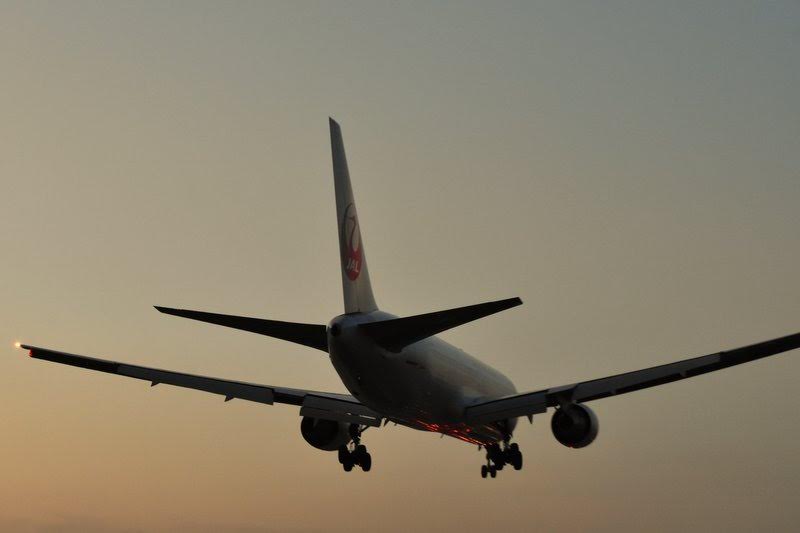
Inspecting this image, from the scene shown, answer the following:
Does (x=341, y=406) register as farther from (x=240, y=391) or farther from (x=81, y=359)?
(x=81, y=359)

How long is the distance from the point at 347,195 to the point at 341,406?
7.35 metres

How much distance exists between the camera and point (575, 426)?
113ft

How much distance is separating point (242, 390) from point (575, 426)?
1144 centimetres

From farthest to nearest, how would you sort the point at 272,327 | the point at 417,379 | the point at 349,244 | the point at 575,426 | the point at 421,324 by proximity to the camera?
the point at 575,426 → the point at 417,379 → the point at 349,244 → the point at 272,327 → the point at 421,324

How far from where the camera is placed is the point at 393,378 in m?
30.3

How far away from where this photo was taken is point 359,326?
2873cm

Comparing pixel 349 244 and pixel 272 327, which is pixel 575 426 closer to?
pixel 349 244

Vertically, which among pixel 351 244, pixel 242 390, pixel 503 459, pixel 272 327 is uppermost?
pixel 351 244

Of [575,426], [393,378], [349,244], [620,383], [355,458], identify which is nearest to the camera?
[393,378]

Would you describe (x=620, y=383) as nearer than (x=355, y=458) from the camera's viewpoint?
Yes

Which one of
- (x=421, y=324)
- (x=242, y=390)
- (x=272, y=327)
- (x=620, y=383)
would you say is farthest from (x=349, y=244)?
(x=620, y=383)

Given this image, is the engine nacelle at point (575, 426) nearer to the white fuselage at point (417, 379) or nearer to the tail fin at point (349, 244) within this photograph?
the white fuselage at point (417, 379)

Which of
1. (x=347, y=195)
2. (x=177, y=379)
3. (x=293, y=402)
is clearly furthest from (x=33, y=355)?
(x=347, y=195)

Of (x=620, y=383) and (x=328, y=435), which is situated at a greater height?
(x=620, y=383)
